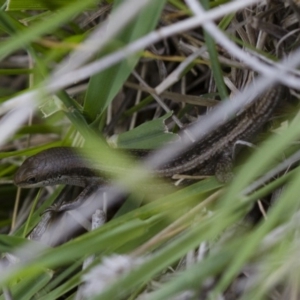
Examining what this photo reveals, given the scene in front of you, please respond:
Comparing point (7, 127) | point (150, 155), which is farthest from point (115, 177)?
point (7, 127)

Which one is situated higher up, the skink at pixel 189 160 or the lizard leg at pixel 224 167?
the skink at pixel 189 160

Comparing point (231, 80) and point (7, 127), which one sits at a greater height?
point (7, 127)

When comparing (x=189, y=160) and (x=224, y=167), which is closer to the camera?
(x=224, y=167)

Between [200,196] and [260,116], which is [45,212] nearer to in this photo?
[200,196]

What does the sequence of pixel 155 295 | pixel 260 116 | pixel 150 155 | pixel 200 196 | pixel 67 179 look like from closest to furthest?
pixel 155 295
pixel 200 196
pixel 260 116
pixel 150 155
pixel 67 179

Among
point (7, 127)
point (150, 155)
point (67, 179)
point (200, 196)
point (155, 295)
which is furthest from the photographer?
point (67, 179)

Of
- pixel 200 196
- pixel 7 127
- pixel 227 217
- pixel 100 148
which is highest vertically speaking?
pixel 7 127

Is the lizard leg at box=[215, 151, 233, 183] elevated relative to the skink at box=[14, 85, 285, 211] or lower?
lower

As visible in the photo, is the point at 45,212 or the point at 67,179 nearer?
the point at 45,212
